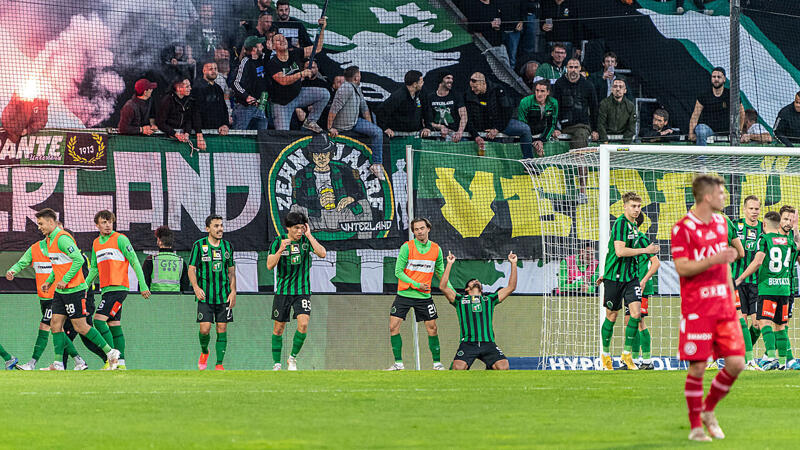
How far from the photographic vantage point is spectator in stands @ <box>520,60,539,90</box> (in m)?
21.5

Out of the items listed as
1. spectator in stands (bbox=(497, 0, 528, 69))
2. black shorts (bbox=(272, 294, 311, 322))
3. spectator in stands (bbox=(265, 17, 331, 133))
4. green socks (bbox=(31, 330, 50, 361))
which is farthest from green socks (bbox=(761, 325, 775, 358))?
green socks (bbox=(31, 330, 50, 361))

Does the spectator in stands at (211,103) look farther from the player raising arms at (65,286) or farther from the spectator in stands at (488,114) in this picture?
the player raising arms at (65,286)

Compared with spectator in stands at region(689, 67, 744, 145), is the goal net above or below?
below

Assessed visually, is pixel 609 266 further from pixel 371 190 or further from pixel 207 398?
pixel 207 398

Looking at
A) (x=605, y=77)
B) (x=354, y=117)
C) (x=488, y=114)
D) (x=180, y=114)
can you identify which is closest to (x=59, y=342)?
(x=180, y=114)

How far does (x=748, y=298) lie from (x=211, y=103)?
9.90m

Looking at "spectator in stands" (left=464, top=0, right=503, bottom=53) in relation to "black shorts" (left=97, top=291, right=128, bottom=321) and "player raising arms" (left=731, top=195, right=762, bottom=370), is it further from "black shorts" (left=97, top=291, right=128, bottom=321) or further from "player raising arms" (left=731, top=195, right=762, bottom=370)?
"black shorts" (left=97, top=291, right=128, bottom=321)

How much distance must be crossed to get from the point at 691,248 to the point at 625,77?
1523 centimetres

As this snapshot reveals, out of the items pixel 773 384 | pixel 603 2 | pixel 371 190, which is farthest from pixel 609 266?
pixel 603 2

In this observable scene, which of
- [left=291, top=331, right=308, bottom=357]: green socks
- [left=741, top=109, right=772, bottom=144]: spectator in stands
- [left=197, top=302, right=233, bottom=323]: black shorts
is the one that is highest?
[left=741, top=109, right=772, bottom=144]: spectator in stands

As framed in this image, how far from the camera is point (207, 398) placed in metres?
9.76

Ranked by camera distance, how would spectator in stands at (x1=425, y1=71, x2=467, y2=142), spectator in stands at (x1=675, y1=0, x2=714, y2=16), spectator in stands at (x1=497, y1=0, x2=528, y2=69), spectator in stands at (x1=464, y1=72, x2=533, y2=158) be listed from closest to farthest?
spectator in stands at (x1=425, y1=71, x2=467, y2=142) < spectator in stands at (x1=464, y1=72, x2=533, y2=158) < spectator in stands at (x1=497, y1=0, x2=528, y2=69) < spectator in stands at (x1=675, y1=0, x2=714, y2=16)

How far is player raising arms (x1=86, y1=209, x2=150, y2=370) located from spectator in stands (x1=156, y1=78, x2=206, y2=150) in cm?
406

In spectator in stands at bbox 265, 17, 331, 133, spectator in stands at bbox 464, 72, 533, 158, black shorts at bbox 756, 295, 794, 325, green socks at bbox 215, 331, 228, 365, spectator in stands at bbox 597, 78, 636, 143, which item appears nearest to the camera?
black shorts at bbox 756, 295, 794, 325
